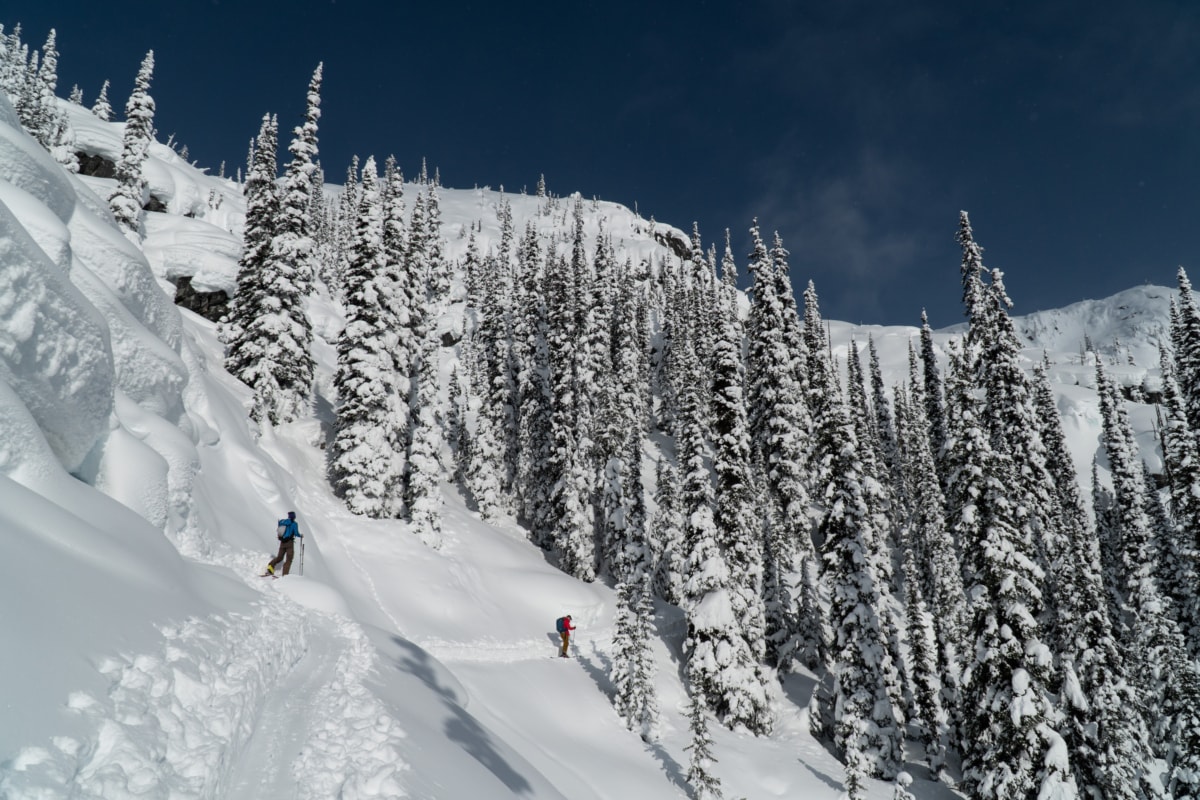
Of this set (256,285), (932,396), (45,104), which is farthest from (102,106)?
(932,396)

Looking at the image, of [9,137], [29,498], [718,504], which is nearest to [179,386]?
[9,137]

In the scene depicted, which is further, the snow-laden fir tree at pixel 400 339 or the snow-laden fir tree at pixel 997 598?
the snow-laden fir tree at pixel 400 339

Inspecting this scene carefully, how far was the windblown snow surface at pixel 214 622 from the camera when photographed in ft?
17.9

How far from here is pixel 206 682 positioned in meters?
7.34

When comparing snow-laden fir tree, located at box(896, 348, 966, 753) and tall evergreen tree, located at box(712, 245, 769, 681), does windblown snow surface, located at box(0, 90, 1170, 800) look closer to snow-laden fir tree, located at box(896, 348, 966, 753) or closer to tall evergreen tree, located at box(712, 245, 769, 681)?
snow-laden fir tree, located at box(896, 348, 966, 753)

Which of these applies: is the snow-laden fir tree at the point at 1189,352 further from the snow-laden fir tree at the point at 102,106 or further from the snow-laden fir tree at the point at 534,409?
the snow-laden fir tree at the point at 102,106

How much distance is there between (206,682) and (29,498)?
9.93 feet

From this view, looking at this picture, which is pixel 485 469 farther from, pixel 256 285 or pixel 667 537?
pixel 256 285

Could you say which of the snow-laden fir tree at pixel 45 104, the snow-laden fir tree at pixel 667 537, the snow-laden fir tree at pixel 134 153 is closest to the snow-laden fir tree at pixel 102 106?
the snow-laden fir tree at pixel 45 104

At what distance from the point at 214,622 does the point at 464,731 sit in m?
5.93

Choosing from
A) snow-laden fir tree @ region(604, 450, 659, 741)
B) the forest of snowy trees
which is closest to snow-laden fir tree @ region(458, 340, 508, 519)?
the forest of snowy trees

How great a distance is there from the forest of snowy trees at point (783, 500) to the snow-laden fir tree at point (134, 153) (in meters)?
0.20

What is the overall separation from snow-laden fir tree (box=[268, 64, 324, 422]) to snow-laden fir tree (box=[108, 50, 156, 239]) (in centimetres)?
1364

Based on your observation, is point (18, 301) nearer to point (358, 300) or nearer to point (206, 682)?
point (206, 682)
